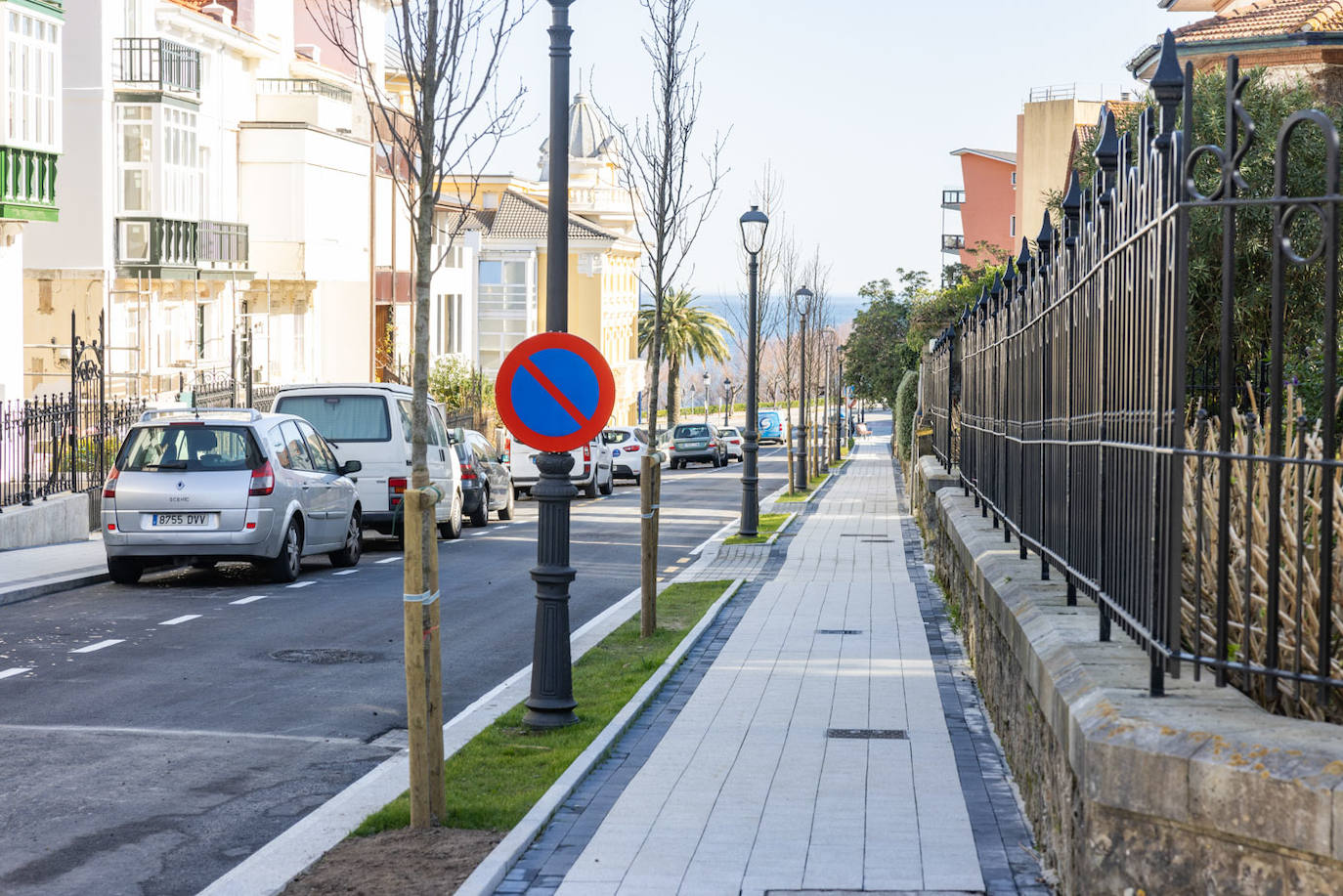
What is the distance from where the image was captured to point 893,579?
17.9m

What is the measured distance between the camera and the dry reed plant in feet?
14.9

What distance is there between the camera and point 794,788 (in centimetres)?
750

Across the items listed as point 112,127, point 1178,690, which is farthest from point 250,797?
point 112,127

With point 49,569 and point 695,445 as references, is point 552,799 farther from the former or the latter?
point 695,445

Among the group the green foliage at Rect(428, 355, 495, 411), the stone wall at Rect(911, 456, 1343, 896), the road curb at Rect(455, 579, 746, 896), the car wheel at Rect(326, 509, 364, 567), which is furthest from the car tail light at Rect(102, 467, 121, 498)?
the green foliage at Rect(428, 355, 495, 411)

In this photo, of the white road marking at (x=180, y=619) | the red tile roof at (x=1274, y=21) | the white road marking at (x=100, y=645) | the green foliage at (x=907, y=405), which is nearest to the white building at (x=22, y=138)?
the white road marking at (x=180, y=619)

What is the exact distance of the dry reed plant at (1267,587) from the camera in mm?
4527

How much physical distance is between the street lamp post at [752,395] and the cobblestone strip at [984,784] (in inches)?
382

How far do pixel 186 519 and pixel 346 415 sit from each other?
5461 millimetres

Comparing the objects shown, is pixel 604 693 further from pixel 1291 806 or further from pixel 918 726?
pixel 1291 806

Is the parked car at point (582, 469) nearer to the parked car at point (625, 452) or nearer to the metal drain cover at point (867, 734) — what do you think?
the parked car at point (625, 452)

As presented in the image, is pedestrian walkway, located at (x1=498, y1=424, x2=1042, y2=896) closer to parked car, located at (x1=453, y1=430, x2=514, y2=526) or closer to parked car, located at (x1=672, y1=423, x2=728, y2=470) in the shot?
parked car, located at (x1=453, y1=430, x2=514, y2=526)

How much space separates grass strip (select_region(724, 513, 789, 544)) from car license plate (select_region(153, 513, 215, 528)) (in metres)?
8.47

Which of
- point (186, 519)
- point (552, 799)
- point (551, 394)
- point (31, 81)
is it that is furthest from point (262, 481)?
point (31, 81)
